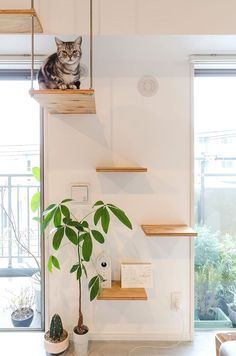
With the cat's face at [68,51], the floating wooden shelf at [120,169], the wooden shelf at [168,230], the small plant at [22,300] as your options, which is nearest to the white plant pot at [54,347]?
the small plant at [22,300]

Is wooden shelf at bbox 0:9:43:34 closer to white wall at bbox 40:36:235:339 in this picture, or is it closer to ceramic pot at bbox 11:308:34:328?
white wall at bbox 40:36:235:339

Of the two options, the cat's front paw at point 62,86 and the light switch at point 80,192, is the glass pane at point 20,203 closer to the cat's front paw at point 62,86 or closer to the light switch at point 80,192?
the light switch at point 80,192

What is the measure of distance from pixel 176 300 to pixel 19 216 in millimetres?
1337

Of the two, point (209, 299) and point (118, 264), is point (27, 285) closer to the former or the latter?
point (118, 264)

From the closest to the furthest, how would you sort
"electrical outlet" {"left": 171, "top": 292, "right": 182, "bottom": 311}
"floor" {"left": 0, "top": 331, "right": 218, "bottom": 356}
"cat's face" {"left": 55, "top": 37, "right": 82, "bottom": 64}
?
"cat's face" {"left": 55, "top": 37, "right": 82, "bottom": 64} < "floor" {"left": 0, "top": 331, "right": 218, "bottom": 356} < "electrical outlet" {"left": 171, "top": 292, "right": 182, "bottom": 311}

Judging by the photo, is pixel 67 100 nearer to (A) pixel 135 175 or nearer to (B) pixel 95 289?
(A) pixel 135 175

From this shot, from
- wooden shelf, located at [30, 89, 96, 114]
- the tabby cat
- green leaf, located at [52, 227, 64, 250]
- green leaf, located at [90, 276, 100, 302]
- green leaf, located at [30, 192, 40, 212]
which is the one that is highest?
the tabby cat

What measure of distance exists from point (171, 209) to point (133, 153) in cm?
49

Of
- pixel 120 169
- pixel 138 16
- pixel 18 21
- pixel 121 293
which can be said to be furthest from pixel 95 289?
pixel 138 16

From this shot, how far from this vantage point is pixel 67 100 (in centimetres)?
148

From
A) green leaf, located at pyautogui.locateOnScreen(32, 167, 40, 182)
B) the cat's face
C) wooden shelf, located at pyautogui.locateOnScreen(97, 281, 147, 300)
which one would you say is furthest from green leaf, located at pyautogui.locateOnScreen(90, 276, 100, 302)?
the cat's face

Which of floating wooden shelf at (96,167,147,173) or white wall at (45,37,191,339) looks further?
white wall at (45,37,191,339)

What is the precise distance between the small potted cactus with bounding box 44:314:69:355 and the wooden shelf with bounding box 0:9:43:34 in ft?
5.76

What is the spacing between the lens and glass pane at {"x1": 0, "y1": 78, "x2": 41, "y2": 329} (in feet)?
6.78
